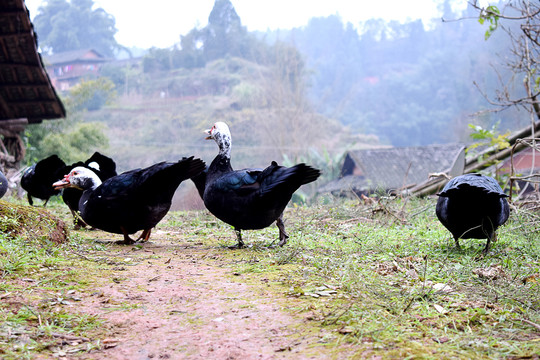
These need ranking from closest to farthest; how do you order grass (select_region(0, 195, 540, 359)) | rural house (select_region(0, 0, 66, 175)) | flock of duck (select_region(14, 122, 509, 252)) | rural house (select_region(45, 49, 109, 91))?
grass (select_region(0, 195, 540, 359)) → flock of duck (select_region(14, 122, 509, 252)) → rural house (select_region(0, 0, 66, 175)) → rural house (select_region(45, 49, 109, 91))

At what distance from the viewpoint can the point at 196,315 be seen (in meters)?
2.82

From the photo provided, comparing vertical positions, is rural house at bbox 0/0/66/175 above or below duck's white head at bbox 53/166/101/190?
above

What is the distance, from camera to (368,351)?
2.20 m

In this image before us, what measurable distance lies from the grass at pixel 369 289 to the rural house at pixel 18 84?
7.11m

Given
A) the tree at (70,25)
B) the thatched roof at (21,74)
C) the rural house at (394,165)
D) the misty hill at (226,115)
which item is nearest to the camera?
the thatched roof at (21,74)

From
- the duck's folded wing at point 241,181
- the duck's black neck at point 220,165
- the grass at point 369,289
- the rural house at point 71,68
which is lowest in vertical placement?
the grass at point 369,289

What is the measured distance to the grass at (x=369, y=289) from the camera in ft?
7.52

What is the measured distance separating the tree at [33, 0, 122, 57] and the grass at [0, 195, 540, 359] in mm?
38185

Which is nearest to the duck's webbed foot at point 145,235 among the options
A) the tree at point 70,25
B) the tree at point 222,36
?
the tree at point 222,36

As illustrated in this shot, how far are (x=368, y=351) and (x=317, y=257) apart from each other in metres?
1.95

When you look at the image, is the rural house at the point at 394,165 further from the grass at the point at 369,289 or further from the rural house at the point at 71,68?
the rural house at the point at 71,68

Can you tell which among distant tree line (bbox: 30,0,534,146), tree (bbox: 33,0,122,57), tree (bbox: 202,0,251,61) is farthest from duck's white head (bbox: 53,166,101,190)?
tree (bbox: 33,0,122,57)

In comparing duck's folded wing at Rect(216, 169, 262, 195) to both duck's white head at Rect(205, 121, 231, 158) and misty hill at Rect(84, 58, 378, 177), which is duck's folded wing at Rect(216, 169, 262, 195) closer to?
duck's white head at Rect(205, 121, 231, 158)

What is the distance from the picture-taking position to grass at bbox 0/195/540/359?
2293 mm
